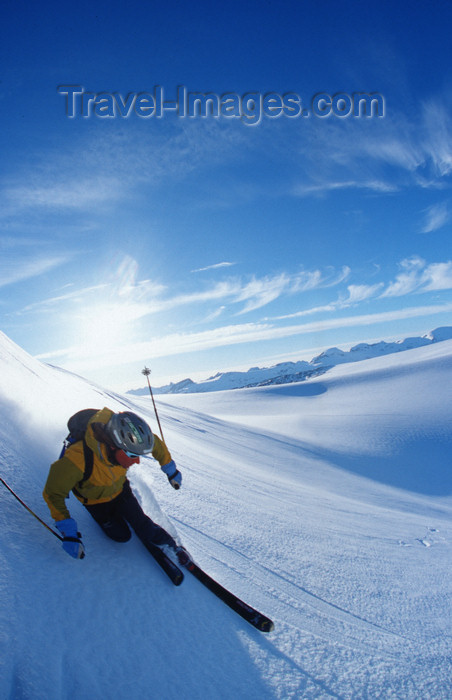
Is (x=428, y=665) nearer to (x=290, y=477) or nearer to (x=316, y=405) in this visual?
(x=290, y=477)

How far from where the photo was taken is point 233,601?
8.17 ft

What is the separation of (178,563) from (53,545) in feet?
3.34

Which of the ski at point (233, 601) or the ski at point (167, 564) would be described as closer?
the ski at point (233, 601)

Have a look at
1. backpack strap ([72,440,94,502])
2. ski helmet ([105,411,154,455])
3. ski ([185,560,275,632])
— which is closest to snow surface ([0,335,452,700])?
ski ([185,560,275,632])

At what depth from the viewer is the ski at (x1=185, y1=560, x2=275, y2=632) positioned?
2337mm

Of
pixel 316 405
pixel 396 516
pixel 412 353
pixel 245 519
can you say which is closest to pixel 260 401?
pixel 316 405

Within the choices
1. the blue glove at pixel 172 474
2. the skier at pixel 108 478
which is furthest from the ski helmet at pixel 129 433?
the blue glove at pixel 172 474

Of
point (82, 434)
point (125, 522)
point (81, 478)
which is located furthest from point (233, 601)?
point (82, 434)

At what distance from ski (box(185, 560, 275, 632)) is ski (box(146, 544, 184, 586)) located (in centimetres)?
18

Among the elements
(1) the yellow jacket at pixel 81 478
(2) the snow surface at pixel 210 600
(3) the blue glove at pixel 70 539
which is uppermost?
(1) the yellow jacket at pixel 81 478

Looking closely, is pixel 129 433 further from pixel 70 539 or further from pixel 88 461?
pixel 70 539

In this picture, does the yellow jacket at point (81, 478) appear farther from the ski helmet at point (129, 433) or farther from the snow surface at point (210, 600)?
the snow surface at point (210, 600)

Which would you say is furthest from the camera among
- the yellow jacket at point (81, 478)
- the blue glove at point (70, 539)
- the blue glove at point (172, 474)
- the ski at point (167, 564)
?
the blue glove at point (172, 474)

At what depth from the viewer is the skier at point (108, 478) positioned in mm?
2443
